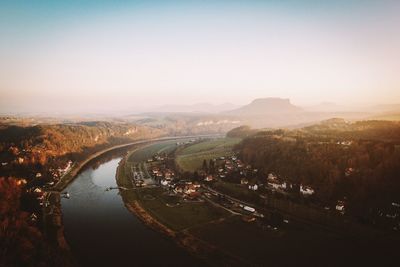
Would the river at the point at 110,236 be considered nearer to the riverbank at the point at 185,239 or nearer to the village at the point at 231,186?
A: the riverbank at the point at 185,239

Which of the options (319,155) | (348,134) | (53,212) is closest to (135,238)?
(53,212)

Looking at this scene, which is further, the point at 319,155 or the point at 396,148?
the point at 319,155

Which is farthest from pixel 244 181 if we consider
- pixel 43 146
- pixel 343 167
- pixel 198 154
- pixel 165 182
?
pixel 43 146

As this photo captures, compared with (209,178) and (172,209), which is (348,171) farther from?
(172,209)

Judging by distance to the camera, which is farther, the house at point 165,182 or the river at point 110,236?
the house at point 165,182

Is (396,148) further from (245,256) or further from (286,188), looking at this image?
(245,256)

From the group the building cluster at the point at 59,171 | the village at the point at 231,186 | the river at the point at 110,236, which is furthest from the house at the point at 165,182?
the building cluster at the point at 59,171

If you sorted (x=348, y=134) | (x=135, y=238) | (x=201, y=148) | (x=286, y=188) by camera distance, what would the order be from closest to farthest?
1. (x=135, y=238)
2. (x=286, y=188)
3. (x=348, y=134)
4. (x=201, y=148)
